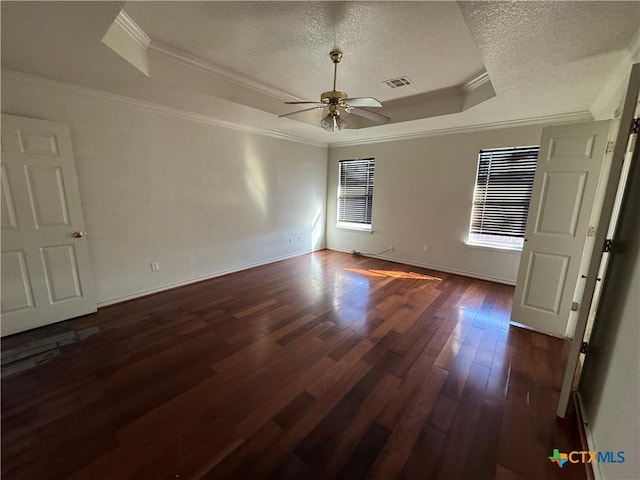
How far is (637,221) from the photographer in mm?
1429

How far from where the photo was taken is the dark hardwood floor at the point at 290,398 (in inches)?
54.7

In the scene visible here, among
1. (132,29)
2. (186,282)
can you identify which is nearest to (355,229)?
(186,282)

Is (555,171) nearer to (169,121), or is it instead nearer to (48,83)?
(169,121)

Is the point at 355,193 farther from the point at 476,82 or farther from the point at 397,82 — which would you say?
the point at 476,82

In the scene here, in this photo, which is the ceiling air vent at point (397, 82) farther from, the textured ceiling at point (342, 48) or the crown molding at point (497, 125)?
the crown molding at point (497, 125)

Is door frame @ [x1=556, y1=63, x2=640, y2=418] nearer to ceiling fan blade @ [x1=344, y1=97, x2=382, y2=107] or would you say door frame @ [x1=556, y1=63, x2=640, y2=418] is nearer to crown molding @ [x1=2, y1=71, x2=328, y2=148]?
ceiling fan blade @ [x1=344, y1=97, x2=382, y2=107]

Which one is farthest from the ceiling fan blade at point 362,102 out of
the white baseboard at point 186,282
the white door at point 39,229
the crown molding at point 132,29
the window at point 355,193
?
the white baseboard at point 186,282

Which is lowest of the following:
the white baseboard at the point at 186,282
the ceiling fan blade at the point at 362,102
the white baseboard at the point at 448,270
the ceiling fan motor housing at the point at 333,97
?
the white baseboard at the point at 186,282

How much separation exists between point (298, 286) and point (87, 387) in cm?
249

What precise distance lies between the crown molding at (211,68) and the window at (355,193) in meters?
2.37

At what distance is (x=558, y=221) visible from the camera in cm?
254

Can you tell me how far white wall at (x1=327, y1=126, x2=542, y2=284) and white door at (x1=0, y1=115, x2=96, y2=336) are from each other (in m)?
4.67

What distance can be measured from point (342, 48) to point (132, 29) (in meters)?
1.83

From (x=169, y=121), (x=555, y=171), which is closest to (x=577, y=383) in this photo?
(x=555, y=171)
